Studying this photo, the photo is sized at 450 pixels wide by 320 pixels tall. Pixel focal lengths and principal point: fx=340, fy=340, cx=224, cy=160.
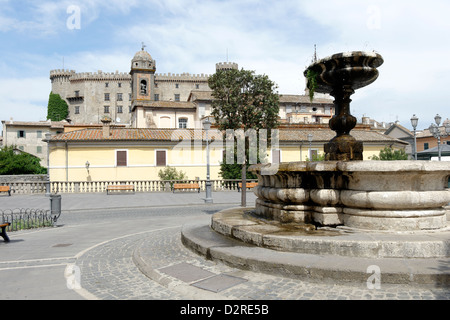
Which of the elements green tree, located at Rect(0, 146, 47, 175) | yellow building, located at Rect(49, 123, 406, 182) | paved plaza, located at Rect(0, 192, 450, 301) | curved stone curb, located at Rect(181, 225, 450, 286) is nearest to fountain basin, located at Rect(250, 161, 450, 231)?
curved stone curb, located at Rect(181, 225, 450, 286)

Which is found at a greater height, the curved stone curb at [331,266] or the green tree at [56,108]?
the green tree at [56,108]

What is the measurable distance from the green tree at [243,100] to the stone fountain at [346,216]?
7.33 metres

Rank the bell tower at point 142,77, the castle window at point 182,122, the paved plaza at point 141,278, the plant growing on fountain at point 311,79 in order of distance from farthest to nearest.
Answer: the bell tower at point 142,77 < the castle window at point 182,122 < the plant growing on fountain at point 311,79 < the paved plaza at point 141,278

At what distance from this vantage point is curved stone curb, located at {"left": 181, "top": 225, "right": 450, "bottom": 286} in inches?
162

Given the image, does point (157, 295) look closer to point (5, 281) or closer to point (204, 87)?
point (5, 281)

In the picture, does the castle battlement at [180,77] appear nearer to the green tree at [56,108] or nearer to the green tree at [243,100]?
the green tree at [56,108]

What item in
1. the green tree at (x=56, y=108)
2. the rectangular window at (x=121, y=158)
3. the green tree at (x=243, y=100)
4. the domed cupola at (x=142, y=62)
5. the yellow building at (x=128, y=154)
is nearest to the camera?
the green tree at (x=243, y=100)

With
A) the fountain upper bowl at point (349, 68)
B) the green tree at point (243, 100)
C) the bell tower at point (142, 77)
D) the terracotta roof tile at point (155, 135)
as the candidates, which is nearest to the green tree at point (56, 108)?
the bell tower at point (142, 77)

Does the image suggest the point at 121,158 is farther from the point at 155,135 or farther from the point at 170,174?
the point at 170,174

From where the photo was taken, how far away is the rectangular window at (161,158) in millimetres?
31797

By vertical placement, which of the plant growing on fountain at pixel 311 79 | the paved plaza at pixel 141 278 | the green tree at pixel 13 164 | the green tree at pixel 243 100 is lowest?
the paved plaza at pixel 141 278

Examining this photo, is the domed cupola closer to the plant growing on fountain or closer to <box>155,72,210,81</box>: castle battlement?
<box>155,72,210,81</box>: castle battlement

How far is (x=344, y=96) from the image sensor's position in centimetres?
757
